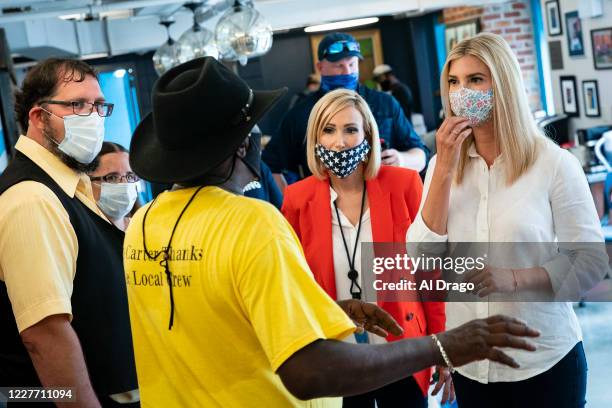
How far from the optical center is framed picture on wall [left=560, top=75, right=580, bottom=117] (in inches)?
335

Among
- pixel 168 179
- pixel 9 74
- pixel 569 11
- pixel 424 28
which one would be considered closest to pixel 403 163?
pixel 168 179

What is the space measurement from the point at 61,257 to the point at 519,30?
27.9 feet

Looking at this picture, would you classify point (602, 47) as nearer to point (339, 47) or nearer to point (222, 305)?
point (339, 47)

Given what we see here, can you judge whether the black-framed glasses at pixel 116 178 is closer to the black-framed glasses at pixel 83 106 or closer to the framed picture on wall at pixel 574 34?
the black-framed glasses at pixel 83 106

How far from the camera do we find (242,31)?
246 inches

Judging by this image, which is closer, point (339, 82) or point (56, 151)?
point (56, 151)

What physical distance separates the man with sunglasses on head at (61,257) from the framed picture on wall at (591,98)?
629cm

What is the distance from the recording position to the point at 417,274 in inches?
116

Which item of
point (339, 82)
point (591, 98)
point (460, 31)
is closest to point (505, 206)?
point (339, 82)

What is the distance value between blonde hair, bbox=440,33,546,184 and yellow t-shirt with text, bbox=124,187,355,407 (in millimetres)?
834

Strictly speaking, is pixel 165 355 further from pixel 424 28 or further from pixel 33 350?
pixel 424 28

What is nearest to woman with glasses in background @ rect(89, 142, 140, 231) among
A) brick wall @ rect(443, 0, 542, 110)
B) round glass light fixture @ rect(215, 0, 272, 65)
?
round glass light fixture @ rect(215, 0, 272, 65)

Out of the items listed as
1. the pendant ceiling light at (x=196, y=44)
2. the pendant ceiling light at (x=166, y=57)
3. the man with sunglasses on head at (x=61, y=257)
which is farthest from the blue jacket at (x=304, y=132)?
the pendant ceiling light at (x=166, y=57)

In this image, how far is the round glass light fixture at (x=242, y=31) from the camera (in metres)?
6.27
